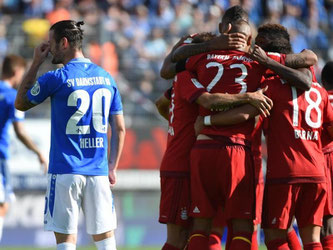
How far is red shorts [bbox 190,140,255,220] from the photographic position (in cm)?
625

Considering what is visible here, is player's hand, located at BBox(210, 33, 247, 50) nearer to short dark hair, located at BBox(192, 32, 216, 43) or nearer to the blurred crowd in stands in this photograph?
short dark hair, located at BBox(192, 32, 216, 43)

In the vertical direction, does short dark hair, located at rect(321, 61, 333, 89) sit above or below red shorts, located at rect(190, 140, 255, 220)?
above

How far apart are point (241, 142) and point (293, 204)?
2.41 ft

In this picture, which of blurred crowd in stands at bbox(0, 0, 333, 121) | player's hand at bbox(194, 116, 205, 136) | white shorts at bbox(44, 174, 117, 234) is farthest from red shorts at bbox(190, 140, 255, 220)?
blurred crowd in stands at bbox(0, 0, 333, 121)

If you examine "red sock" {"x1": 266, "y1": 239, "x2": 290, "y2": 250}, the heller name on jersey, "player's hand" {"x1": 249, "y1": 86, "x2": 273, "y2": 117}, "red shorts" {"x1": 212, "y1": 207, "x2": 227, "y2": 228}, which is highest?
"player's hand" {"x1": 249, "y1": 86, "x2": 273, "y2": 117}

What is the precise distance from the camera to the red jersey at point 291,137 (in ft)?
21.4

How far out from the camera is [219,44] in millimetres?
6402

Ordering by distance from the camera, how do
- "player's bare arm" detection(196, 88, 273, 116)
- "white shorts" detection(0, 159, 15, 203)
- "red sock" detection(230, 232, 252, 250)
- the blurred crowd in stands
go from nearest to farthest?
"red sock" detection(230, 232, 252, 250) → "player's bare arm" detection(196, 88, 273, 116) → "white shorts" detection(0, 159, 15, 203) → the blurred crowd in stands

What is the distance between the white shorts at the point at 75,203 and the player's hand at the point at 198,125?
920 millimetres

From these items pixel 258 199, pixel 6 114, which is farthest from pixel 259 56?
pixel 6 114

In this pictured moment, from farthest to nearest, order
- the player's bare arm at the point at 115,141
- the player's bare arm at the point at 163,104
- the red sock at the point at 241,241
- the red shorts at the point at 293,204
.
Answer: the player's bare arm at the point at 163,104 → the player's bare arm at the point at 115,141 → the red shorts at the point at 293,204 → the red sock at the point at 241,241

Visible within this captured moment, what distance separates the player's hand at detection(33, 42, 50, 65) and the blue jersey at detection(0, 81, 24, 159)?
2.50m

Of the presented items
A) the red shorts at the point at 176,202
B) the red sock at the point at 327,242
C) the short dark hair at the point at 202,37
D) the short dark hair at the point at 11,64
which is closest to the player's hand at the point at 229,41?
the short dark hair at the point at 202,37

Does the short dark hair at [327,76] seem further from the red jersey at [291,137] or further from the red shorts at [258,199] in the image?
the red shorts at [258,199]
